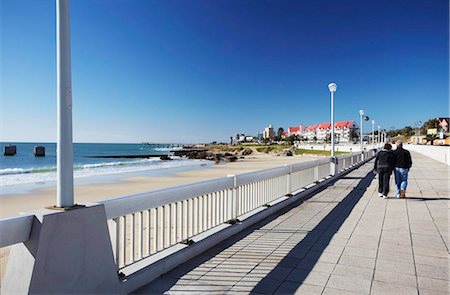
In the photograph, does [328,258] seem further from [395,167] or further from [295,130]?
[295,130]

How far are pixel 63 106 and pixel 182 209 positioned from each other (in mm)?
2054

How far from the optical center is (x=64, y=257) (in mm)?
2389

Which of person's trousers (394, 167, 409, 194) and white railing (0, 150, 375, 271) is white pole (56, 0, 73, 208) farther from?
person's trousers (394, 167, 409, 194)

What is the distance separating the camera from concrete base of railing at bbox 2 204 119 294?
2221mm

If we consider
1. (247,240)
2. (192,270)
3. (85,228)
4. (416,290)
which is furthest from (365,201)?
(85,228)

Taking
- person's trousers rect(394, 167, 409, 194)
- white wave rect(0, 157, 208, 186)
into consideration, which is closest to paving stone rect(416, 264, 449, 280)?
person's trousers rect(394, 167, 409, 194)

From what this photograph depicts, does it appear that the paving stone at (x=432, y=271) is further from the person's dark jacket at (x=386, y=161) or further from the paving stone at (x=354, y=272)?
the person's dark jacket at (x=386, y=161)

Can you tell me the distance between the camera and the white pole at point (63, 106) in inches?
99.8

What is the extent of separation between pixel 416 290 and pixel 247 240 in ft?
7.59

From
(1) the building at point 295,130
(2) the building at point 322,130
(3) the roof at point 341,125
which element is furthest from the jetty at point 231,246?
(1) the building at point 295,130

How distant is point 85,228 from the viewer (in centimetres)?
255

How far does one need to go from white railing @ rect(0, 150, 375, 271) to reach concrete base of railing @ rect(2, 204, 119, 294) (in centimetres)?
13

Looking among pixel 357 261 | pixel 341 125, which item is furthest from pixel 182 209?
pixel 341 125

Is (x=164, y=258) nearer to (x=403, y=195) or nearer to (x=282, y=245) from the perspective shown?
(x=282, y=245)
